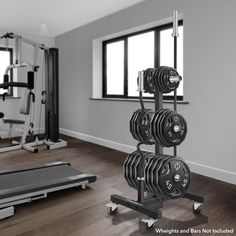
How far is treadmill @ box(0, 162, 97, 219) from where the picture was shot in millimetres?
2139

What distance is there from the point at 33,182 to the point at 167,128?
1.31m

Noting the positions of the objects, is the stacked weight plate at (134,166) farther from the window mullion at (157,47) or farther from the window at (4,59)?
the window at (4,59)

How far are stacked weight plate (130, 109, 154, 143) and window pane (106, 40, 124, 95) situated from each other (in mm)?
2470

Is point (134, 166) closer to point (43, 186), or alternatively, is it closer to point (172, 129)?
point (172, 129)

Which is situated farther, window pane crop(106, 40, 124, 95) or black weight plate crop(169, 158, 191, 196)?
window pane crop(106, 40, 124, 95)

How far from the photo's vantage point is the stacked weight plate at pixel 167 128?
192 cm

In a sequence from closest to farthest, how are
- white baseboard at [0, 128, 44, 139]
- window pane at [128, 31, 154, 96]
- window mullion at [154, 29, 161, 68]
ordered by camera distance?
window mullion at [154, 29, 161, 68] < window pane at [128, 31, 154, 96] < white baseboard at [0, 128, 44, 139]

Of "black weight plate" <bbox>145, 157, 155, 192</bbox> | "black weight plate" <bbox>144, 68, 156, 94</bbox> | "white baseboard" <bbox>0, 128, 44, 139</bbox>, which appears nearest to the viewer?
"black weight plate" <bbox>145, 157, 155, 192</bbox>

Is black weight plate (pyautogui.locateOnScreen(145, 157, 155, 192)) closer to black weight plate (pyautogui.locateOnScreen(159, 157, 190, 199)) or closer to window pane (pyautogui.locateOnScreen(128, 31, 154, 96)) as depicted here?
black weight plate (pyautogui.locateOnScreen(159, 157, 190, 199))

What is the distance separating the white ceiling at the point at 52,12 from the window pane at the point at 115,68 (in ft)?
1.87

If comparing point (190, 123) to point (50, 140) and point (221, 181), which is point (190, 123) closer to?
point (221, 181)

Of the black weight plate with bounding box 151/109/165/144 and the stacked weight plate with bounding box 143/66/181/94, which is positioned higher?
the stacked weight plate with bounding box 143/66/181/94

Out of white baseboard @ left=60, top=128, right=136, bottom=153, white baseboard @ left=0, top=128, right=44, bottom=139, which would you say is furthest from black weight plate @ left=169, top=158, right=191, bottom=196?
white baseboard @ left=0, top=128, right=44, bottom=139

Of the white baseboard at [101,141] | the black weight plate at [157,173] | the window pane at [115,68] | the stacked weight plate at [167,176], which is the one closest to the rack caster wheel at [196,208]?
the stacked weight plate at [167,176]
